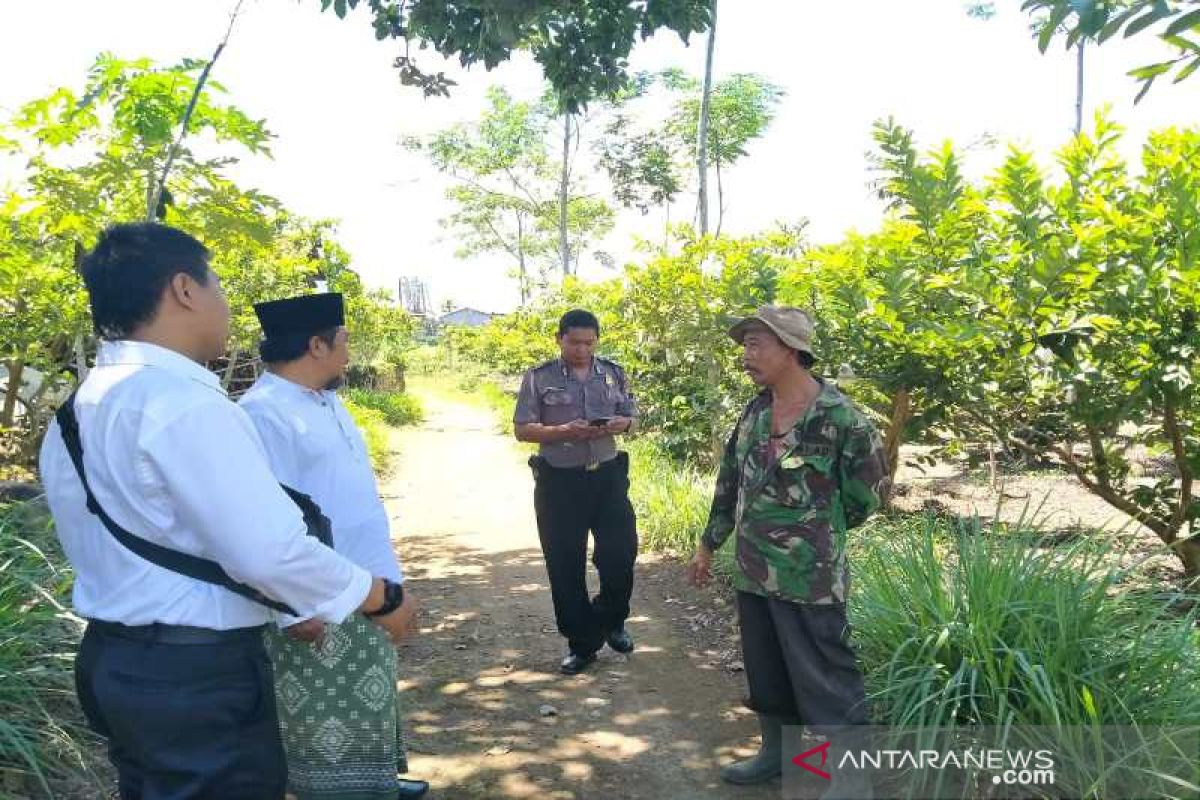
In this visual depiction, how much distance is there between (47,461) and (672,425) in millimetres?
8078

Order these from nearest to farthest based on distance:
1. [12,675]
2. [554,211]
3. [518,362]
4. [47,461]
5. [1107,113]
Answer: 1. [47,461]
2. [12,675]
3. [1107,113]
4. [518,362]
5. [554,211]

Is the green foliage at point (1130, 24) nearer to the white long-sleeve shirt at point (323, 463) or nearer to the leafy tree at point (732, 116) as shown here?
the white long-sleeve shirt at point (323, 463)

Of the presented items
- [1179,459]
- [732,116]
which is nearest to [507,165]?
[732,116]

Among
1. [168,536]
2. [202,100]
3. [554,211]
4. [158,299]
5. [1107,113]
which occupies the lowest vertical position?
[168,536]

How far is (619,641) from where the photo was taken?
5129 mm

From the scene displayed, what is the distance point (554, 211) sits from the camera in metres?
35.6

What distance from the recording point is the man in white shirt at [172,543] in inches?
72.8

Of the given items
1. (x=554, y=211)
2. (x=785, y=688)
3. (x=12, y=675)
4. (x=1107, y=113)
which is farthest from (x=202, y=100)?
(x=554, y=211)

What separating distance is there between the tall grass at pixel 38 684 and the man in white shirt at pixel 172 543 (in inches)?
56.6

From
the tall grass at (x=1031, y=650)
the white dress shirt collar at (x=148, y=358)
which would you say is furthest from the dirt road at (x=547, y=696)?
the white dress shirt collar at (x=148, y=358)

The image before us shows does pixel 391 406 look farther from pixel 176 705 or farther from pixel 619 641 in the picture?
pixel 176 705

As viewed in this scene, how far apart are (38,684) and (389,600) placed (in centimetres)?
220

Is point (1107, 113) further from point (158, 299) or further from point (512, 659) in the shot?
point (158, 299)

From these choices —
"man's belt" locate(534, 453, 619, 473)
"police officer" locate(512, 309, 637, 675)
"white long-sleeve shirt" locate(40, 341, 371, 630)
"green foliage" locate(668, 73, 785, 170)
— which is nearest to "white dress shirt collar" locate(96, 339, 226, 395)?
"white long-sleeve shirt" locate(40, 341, 371, 630)
